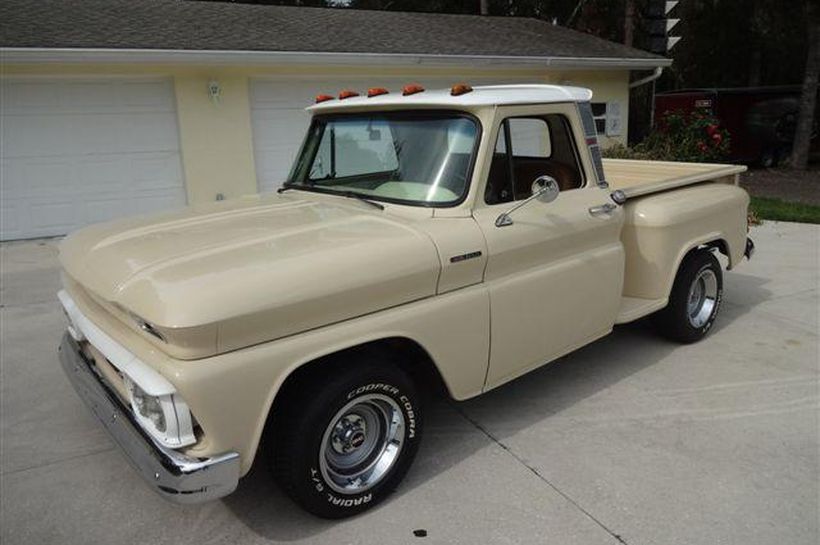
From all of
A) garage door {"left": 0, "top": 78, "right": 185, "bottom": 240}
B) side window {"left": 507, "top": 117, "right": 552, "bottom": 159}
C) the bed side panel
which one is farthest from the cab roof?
garage door {"left": 0, "top": 78, "right": 185, "bottom": 240}

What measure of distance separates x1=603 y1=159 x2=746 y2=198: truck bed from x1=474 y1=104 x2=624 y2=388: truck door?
0.59m

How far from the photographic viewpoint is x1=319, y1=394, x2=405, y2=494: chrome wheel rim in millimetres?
2992

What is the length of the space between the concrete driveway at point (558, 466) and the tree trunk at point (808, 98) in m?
14.7

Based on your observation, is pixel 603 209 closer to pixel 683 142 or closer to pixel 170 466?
pixel 170 466

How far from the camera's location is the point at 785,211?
10805 mm

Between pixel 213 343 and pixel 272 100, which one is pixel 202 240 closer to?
pixel 213 343

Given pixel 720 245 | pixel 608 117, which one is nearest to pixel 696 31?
pixel 608 117

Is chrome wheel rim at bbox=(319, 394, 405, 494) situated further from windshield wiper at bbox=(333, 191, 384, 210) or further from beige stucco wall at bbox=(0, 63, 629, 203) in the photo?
beige stucco wall at bbox=(0, 63, 629, 203)

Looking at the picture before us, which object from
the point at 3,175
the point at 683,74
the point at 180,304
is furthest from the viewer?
the point at 683,74

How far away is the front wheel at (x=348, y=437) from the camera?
2.79m

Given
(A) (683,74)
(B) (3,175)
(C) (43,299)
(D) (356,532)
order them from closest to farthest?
(D) (356,532), (C) (43,299), (B) (3,175), (A) (683,74)

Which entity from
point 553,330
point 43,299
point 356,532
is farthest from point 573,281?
point 43,299

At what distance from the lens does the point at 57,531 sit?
9.91 feet

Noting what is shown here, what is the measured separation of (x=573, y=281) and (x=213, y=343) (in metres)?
2.17
